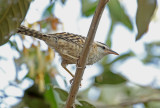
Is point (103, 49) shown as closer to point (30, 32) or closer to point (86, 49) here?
point (30, 32)

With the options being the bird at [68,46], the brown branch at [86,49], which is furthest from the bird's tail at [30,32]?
the brown branch at [86,49]

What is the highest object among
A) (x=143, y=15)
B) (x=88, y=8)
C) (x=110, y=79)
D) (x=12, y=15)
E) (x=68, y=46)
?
(x=88, y=8)

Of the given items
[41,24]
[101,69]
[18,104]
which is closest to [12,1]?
[41,24]

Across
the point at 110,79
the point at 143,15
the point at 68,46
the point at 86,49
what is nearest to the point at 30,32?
the point at 68,46

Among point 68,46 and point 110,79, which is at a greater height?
point 110,79

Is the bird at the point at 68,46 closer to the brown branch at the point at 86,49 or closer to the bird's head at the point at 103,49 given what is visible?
the bird's head at the point at 103,49

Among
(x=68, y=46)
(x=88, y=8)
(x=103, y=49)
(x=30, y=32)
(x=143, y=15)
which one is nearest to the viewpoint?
(x=143, y=15)

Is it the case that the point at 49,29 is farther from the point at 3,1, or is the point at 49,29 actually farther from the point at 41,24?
the point at 3,1
